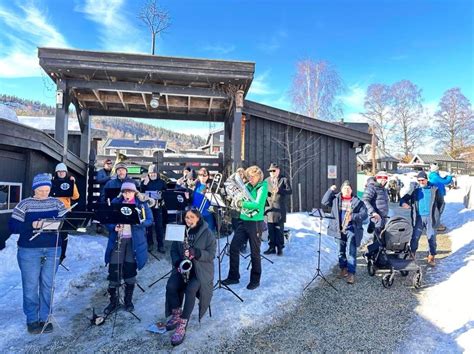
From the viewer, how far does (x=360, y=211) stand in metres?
5.50

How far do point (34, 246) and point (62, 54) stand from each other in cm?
536

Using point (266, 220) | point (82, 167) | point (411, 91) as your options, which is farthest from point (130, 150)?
point (266, 220)

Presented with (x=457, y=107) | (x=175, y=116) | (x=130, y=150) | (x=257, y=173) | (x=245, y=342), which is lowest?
(x=245, y=342)

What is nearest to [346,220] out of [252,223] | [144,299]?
[252,223]

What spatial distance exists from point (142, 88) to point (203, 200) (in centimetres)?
463

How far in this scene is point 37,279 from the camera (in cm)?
383

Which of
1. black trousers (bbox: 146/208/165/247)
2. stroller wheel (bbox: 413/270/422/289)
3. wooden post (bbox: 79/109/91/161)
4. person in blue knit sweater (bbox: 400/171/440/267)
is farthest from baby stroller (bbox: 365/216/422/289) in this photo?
wooden post (bbox: 79/109/91/161)

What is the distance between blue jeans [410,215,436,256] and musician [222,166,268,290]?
3245 millimetres

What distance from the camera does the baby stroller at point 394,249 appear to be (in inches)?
212

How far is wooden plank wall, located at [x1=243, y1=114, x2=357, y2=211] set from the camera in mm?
10672

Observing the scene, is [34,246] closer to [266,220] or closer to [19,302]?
[19,302]

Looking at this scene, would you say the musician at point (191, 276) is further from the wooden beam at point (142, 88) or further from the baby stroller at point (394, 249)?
the wooden beam at point (142, 88)

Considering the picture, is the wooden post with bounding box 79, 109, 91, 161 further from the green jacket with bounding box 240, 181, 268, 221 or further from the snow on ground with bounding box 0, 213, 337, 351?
the green jacket with bounding box 240, 181, 268, 221

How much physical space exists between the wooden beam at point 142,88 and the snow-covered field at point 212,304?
379 centimetres
